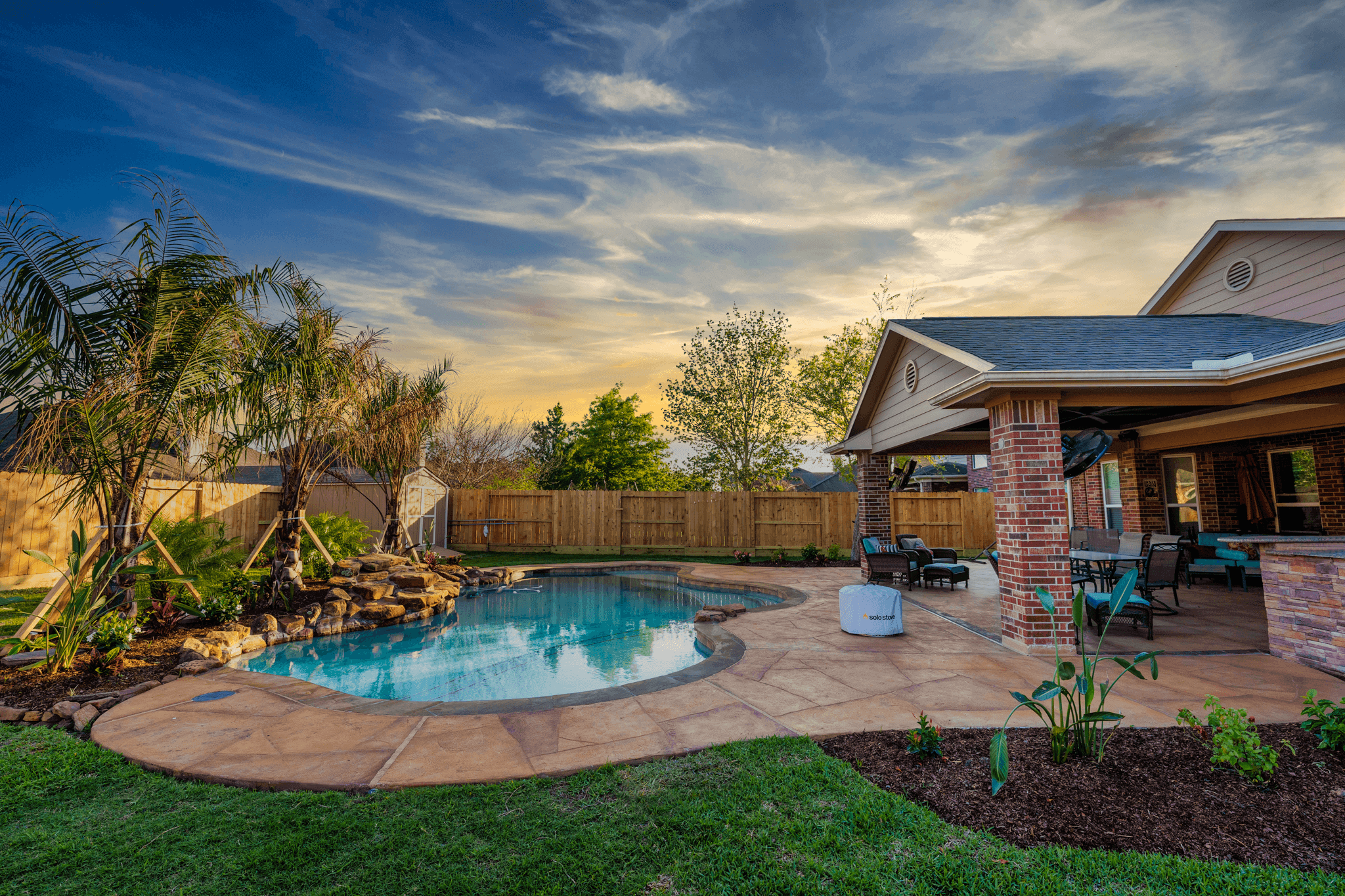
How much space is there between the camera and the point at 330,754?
3.36 m

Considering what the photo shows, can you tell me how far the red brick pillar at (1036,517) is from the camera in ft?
18.3

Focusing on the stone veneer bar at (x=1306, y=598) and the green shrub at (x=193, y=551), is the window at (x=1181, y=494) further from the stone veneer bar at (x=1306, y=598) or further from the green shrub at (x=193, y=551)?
the green shrub at (x=193, y=551)

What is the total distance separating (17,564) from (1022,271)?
17.9 m

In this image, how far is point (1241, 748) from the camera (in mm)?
2869

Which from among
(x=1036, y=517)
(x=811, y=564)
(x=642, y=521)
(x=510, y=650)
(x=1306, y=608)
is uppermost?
(x=1036, y=517)

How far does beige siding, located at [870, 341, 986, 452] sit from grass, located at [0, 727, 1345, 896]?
573cm

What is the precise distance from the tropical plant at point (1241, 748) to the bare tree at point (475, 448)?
986 inches

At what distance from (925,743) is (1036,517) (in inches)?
133

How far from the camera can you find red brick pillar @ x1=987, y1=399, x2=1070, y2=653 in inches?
220

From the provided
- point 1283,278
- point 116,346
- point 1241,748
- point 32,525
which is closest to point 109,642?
point 116,346

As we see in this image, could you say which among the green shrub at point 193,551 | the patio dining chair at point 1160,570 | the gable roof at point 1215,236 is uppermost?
the gable roof at point 1215,236

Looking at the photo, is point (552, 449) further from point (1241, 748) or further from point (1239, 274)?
point (1241, 748)

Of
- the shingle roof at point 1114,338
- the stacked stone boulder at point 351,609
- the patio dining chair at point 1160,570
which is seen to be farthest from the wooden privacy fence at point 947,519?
the stacked stone boulder at point 351,609

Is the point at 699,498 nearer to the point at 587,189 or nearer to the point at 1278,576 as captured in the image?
→ the point at 587,189
